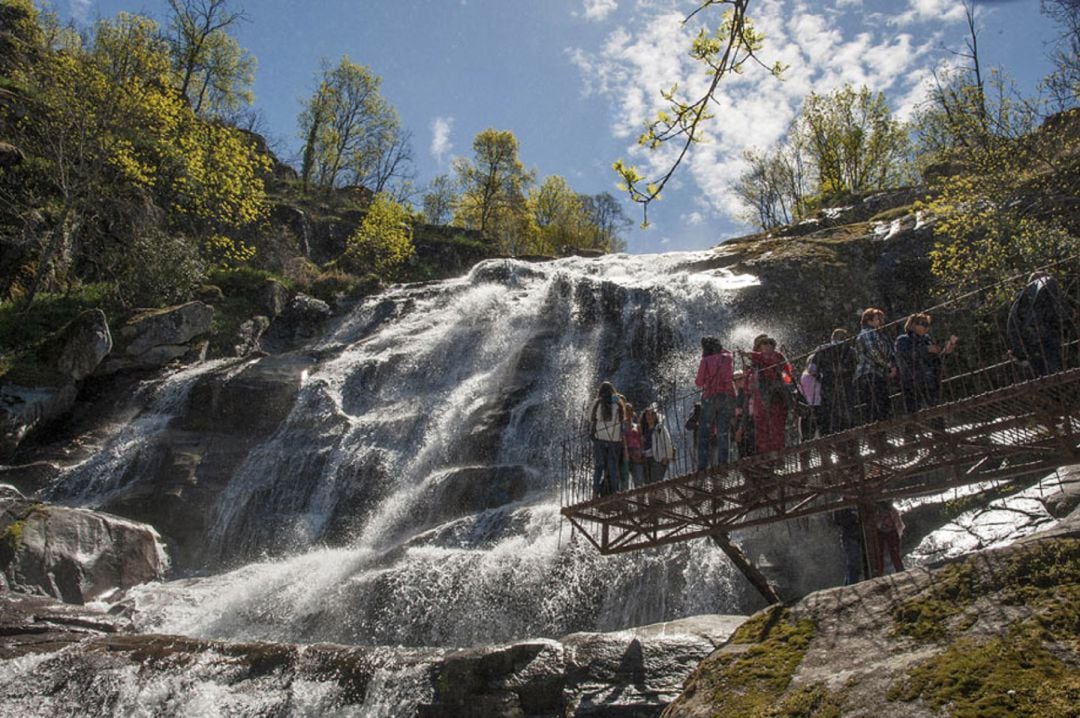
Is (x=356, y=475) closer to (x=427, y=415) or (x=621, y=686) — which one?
(x=427, y=415)

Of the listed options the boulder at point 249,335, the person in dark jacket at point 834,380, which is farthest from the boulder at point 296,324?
the person in dark jacket at point 834,380

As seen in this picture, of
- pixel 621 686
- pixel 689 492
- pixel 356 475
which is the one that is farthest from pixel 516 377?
pixel 621 686

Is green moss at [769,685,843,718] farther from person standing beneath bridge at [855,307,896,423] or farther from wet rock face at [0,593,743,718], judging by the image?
person standing beneath bridge at [855,307,896,423]

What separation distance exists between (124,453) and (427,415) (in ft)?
27.4

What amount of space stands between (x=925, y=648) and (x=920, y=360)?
447 centimetres

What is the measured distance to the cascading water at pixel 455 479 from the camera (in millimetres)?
11977

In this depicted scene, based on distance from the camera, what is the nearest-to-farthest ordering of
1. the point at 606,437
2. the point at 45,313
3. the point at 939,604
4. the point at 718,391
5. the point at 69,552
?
the point at 939,604 → the point at 718,391 → the point at 606,437 → the point at 69,552 → the point at 45,313

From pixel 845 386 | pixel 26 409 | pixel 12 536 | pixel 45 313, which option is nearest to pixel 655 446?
pixel 845 386

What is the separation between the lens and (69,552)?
14.2 m

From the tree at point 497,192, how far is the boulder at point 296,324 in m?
26.4

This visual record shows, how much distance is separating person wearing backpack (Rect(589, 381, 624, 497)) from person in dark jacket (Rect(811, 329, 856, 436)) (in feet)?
9.00

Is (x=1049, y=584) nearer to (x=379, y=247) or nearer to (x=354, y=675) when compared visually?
(x=354, y=675)

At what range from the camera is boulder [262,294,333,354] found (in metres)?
29.5

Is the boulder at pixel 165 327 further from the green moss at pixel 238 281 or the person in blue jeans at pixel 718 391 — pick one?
the person in blue jeans at pixel 718 391
